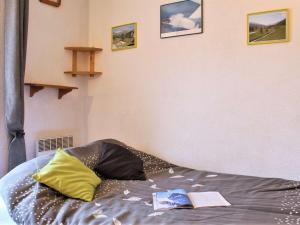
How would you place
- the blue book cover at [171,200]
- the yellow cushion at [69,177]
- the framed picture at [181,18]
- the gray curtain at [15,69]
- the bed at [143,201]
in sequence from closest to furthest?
the bed at [143,201] < the blue book cover at [171,200] < the yellow cushion at [69,177] < the gray curtain at [15,69] < the framed picture at [181,18]

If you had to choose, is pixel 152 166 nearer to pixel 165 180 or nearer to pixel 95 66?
pixel 165 180

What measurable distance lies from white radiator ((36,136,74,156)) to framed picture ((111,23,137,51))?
3.47ft

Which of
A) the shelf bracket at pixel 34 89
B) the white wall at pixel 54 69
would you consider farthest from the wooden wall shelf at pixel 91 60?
the shelf bracket at pixel 34 89

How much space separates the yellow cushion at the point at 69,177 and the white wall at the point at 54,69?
870 millimetres

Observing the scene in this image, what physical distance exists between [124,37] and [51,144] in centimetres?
128

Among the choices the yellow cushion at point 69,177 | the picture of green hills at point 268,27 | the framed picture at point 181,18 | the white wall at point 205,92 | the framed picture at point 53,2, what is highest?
the framed picture at point 53,2

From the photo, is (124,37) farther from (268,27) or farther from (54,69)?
(268,27)

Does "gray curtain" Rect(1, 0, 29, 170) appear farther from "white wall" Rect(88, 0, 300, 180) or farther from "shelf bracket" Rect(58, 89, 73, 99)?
"white wall" Rect(88, 0, 300, 180)

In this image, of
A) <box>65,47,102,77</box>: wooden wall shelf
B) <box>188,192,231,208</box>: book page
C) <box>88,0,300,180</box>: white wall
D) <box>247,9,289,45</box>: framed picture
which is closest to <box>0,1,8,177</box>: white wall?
<box>65,47,102,77</box>: wooden wall shelf

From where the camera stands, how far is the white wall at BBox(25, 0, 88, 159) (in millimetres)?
2689

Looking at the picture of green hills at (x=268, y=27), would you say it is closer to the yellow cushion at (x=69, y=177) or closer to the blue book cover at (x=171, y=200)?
the blue book cover at (x=171, y=200)

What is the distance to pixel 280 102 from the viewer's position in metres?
2.24

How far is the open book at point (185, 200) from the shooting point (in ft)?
5.49

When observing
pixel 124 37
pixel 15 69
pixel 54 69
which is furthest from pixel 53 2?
pixel 15 69
